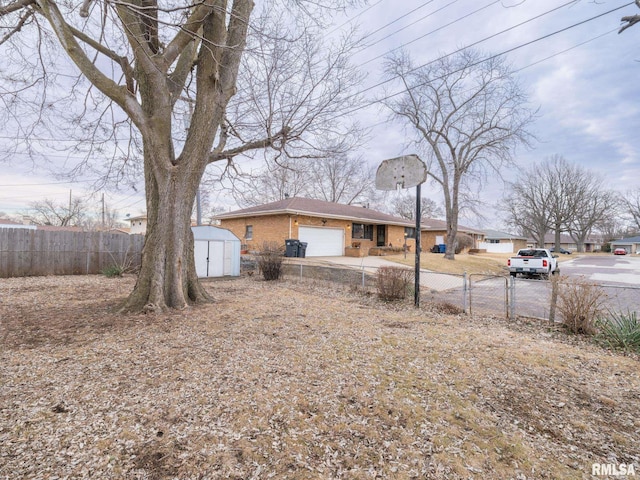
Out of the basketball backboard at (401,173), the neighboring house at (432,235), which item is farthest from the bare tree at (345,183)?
the basketball backboard at (401,173)

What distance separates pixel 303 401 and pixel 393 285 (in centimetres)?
533

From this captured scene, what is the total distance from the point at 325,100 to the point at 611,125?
43.0 feet

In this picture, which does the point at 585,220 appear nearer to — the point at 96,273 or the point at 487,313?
the point at 487,313

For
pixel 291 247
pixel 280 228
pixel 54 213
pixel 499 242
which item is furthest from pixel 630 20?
pixel 54 213

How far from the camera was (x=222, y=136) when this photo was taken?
7.76 m

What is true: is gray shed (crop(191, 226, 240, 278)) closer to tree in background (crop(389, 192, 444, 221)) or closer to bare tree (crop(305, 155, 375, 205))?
bare tree (crop(305, 155, 375, 205))

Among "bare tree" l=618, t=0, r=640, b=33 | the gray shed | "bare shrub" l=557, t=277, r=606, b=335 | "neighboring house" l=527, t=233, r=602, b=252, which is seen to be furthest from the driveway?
"neighboring house" l=527, t=233, r=602, b=252

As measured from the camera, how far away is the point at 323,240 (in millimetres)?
19859

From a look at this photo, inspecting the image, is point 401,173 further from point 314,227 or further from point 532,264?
point 314,227

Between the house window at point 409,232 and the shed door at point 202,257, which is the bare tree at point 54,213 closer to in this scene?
the shed door at point 202,257

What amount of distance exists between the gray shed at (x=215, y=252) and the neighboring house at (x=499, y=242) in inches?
1479

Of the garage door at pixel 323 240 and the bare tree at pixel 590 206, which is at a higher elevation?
the bare tree at pixel 590 206

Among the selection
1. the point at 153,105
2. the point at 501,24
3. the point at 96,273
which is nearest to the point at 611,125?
the point at 501,24

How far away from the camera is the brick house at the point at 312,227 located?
1816 centimetres
